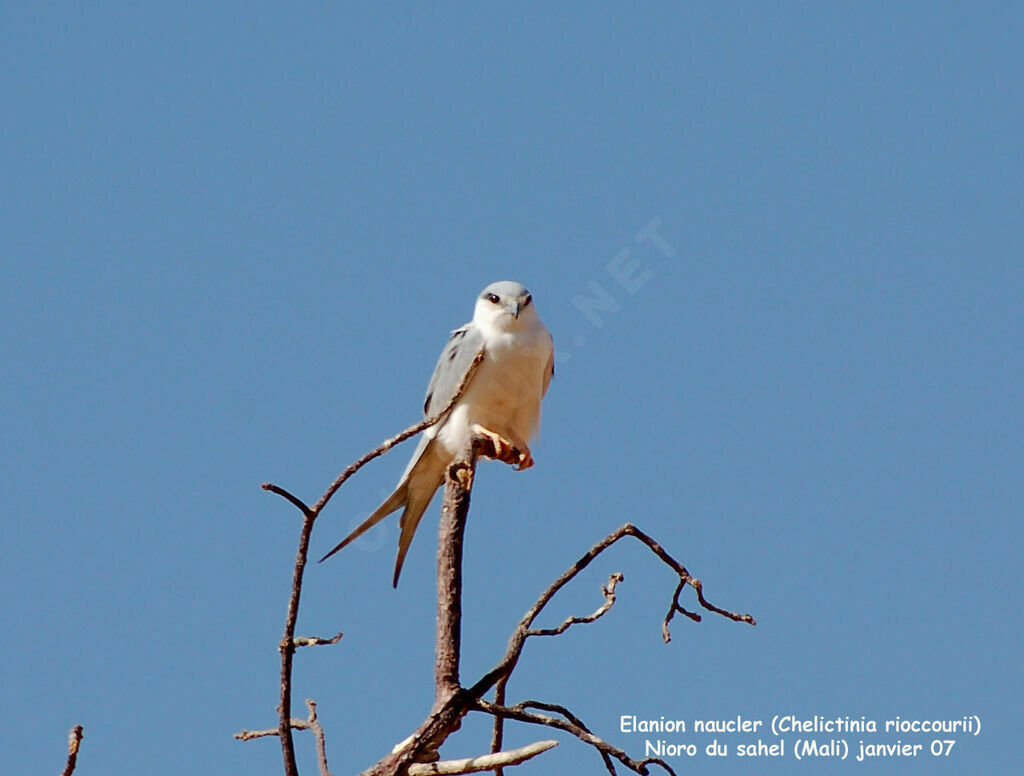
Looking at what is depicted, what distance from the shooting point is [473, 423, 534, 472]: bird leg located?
19.0 feet

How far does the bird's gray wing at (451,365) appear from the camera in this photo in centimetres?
643

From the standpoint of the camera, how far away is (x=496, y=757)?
129 inches

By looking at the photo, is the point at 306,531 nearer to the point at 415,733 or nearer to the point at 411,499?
the point at 415,733

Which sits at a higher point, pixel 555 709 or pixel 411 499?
pixel 411 499

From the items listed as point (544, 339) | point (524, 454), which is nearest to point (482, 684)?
point (524, 454)

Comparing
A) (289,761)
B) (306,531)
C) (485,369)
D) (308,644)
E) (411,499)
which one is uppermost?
(485,369)

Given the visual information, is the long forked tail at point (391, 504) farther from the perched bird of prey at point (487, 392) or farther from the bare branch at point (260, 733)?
the bare branch at point (260, 733)

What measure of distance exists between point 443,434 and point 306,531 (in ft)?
10.8

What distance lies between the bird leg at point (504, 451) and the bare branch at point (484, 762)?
229 centimetres

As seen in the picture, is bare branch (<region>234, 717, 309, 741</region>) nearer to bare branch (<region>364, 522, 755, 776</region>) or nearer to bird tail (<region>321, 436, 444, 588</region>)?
bare branch (<region>364, 522, 755, 776</region>)

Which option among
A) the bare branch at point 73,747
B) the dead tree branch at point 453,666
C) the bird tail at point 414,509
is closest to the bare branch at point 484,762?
the dead tree branch at point 453,666

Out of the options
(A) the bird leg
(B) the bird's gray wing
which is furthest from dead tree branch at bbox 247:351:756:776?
(B) the bird's gray wing

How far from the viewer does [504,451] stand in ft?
19.1

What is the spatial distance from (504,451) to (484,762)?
2640mm
